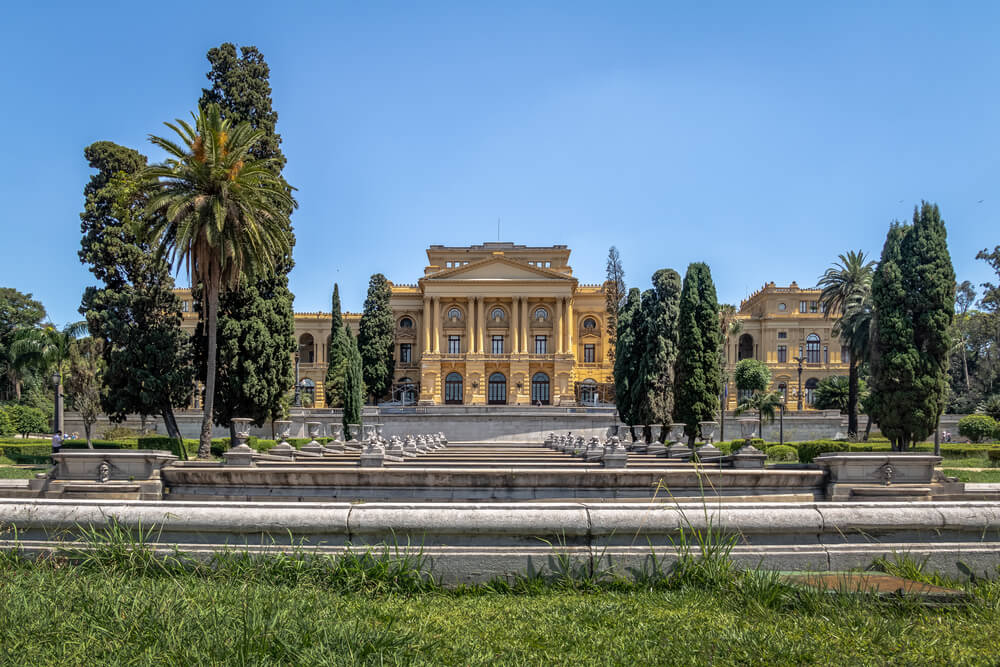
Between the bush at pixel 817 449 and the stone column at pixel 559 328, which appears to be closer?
the bush at pixel 817 449

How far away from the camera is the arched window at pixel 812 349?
7138 centimetres

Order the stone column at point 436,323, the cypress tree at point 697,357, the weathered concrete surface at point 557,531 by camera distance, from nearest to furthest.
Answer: the weathered concrete surface at point 557,531 < the cypress tree at point 697,357 < the stone column at point 436,323

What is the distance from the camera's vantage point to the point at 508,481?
11.4 m

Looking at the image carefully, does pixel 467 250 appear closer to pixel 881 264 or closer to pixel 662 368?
pixel 662 368

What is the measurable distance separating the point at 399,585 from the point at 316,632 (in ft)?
3.16

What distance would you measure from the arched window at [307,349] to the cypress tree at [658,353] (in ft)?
147

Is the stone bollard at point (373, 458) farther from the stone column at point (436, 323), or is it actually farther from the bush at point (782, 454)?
the stone column at point (436, 323)

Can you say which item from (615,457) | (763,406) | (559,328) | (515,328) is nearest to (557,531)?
(615,457)

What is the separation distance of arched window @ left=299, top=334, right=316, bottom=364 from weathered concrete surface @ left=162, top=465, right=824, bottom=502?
64.2m

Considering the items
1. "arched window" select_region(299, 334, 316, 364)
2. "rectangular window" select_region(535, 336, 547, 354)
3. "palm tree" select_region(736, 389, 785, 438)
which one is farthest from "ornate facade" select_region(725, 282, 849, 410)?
"arched window" select_region(299, 334, 316, 364)

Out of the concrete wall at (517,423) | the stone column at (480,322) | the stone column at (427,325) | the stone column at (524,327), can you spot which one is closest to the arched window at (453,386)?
the stone column at (427,325)

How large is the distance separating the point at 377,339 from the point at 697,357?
3342 cm

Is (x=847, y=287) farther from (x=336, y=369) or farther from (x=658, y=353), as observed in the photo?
(x=336, y=369)

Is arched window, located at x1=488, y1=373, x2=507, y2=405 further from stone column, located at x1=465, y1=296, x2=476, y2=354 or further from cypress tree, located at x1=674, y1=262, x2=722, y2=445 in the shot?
cypress tree, located at x1=674, y1=262, x2=722, y2=445
